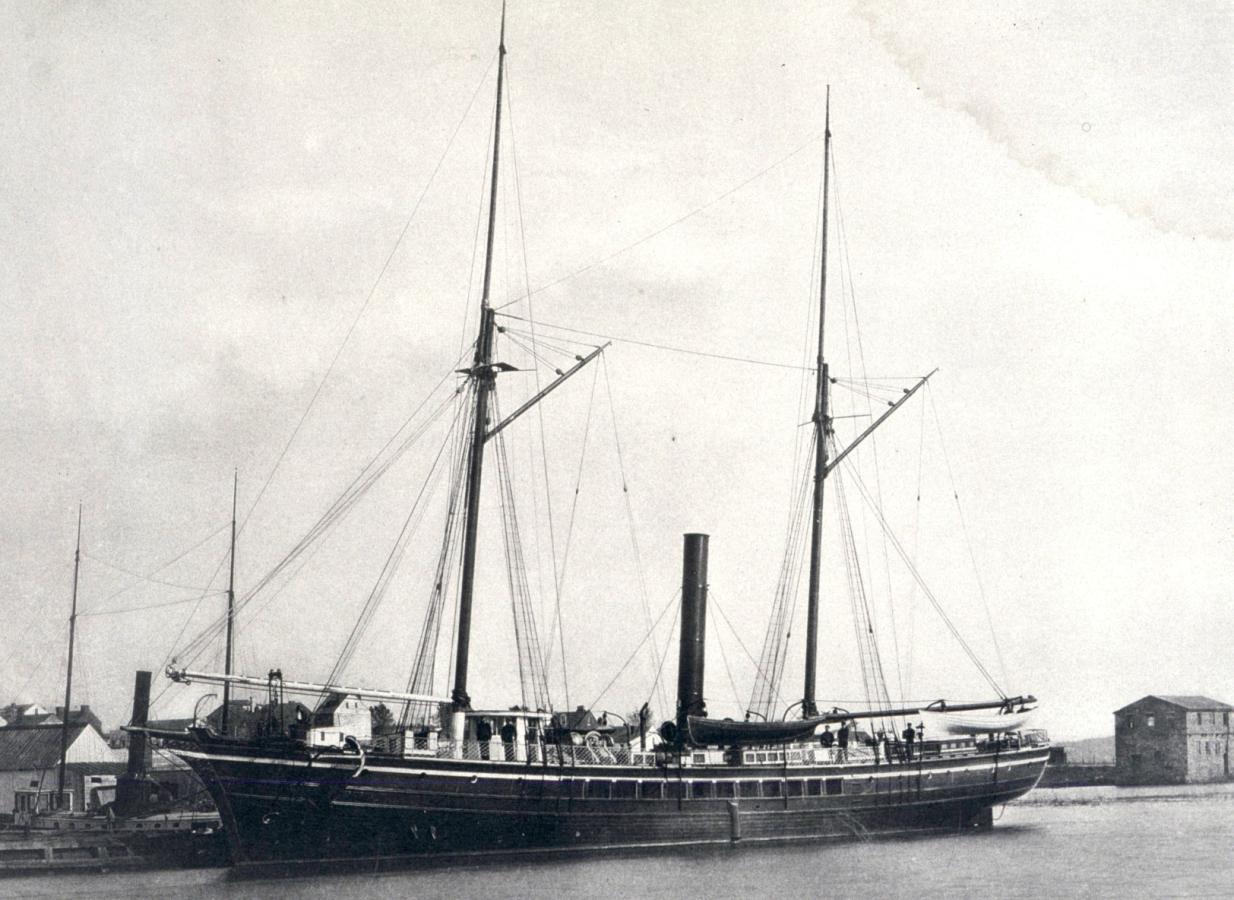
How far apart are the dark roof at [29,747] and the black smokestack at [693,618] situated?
3079 centimetres

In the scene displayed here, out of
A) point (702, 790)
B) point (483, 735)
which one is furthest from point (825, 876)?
point (483, 735)

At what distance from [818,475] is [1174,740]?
4467 cm

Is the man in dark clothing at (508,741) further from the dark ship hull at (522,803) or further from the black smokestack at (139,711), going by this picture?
the black smokestack at (139,711)

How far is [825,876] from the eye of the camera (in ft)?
106

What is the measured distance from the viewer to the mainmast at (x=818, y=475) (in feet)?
147

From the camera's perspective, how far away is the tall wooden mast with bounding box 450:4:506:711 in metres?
36.8

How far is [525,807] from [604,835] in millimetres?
3142

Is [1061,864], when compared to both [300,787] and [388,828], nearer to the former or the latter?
[388,828]

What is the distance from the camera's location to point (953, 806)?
46.8 m

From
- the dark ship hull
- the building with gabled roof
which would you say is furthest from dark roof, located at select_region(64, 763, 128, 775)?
the dark ship hull

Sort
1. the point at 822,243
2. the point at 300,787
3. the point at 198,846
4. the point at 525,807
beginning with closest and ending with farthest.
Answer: the point at 300,787, the point at 525,807, the point at 198,846, the point at 822,243

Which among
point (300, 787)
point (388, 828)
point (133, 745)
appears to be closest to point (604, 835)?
point (388, 828)

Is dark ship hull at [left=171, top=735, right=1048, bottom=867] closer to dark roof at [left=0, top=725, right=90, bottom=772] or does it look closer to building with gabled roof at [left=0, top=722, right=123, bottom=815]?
building with gabled roof at [left=0, top=722, right=123, bottom=815]

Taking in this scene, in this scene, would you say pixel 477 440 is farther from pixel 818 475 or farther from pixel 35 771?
pixel 35 771
